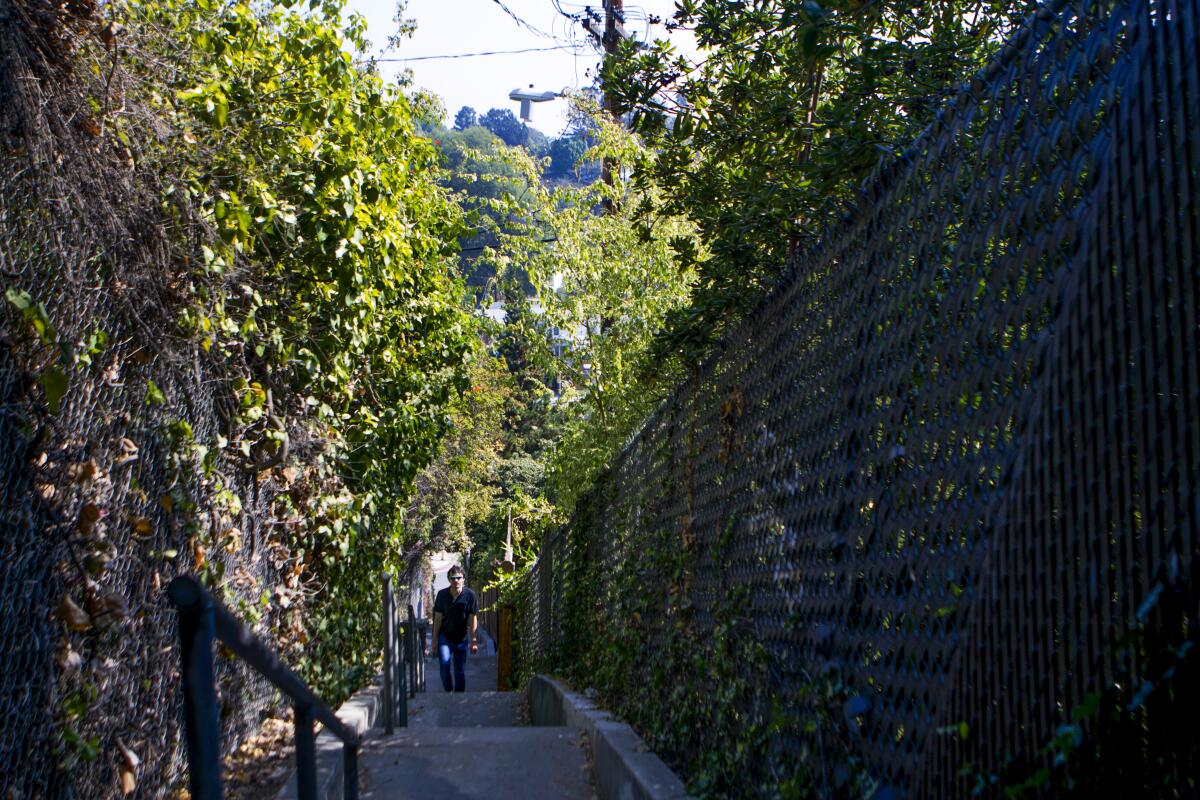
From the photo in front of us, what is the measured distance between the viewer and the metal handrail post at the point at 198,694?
2230mm

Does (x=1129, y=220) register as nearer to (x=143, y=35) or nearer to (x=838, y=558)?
(x=838, y=558)

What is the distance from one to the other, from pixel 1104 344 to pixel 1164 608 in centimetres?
44

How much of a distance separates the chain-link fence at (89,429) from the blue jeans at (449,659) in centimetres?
1051

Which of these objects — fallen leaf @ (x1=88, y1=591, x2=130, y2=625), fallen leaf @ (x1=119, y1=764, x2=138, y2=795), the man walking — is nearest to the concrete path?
fallen leaf @ (x1=119, y1=764, x2=138, y2=795)

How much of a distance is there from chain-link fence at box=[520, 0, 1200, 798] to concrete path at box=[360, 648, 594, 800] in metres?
2.76

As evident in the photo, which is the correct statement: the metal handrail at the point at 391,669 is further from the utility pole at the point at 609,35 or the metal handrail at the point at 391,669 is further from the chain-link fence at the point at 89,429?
the utility pole at the point at 609,35

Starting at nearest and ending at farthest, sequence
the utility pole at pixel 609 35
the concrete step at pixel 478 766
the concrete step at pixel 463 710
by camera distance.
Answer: the concrete step at pixel 478 766 → the utility pole at pixel 609 35 → the concrete step at pixel 463 710

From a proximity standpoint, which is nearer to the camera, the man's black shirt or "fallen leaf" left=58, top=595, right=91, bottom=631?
"fallen leaf" left=58, top=595, right=91, bottom=631

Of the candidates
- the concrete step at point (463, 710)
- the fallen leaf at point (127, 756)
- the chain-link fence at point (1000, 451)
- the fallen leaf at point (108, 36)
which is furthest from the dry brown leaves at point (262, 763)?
the concrete step at point (463, 710)

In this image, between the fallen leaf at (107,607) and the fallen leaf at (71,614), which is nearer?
the fallen leaf at (71,614)

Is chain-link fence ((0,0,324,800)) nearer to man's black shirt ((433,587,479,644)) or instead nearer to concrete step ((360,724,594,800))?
concrete step ((360,724,594,800))

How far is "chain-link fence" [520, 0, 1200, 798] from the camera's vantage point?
5.54 ft

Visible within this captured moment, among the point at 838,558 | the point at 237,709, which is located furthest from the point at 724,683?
the point at 237,709

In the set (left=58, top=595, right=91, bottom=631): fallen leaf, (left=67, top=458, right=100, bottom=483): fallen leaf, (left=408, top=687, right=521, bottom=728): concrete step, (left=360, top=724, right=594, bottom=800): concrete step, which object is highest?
(left=67, top=458, right=100, bottom=483): fallen leaf
